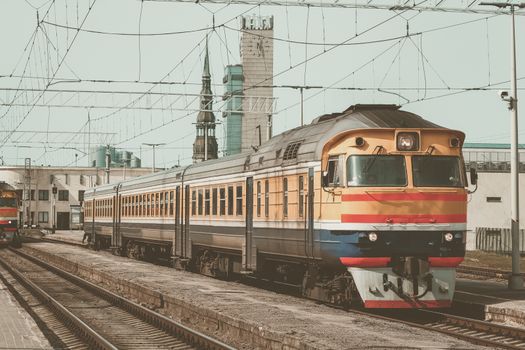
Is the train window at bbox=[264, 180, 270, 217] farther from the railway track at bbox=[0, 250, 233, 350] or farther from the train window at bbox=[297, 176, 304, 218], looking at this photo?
the railway track at bbox=[0, 250, 233, 350]

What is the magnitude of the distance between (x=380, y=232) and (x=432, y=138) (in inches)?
84.1

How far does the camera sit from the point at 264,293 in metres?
20.2

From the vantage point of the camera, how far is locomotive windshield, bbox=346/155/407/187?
628 inches

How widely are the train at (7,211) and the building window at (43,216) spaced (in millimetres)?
64824

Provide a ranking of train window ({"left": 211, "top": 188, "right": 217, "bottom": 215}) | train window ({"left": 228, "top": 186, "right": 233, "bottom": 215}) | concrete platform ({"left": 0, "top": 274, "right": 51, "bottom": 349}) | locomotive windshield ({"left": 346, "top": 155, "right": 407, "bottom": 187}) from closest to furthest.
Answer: concrete platform ({"left": 0, "top": 274, "right": 51, "bottom": 349}) → locomotive windshield ({"left": 346, "top": 155, "right": 407, "bottom": 187}) → train window ({"left": 228, "top": 186, "right": 233, "bottom": 215}) → train window ({"left": 211, "top": 188, "right": 217, "bottom": 215})

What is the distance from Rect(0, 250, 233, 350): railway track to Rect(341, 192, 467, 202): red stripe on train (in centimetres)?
383

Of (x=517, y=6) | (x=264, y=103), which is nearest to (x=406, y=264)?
(x=517, y=6)

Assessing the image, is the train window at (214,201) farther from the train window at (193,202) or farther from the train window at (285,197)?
the train window at (285,197)

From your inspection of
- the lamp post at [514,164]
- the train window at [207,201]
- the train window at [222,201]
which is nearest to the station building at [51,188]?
the train window at [207,201]

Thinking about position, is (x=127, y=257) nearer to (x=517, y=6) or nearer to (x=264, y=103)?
(x=264, y=103)

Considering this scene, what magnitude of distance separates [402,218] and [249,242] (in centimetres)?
597

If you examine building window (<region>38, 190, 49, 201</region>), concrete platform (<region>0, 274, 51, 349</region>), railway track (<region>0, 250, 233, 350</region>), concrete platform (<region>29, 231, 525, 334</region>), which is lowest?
railway track (<region>0, 250, 233, 350</region>)

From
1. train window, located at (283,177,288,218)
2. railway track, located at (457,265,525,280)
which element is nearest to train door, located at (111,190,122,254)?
railway track, located at (457,265,525,280)

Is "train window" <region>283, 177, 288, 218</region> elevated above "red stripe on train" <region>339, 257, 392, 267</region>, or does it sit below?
above
